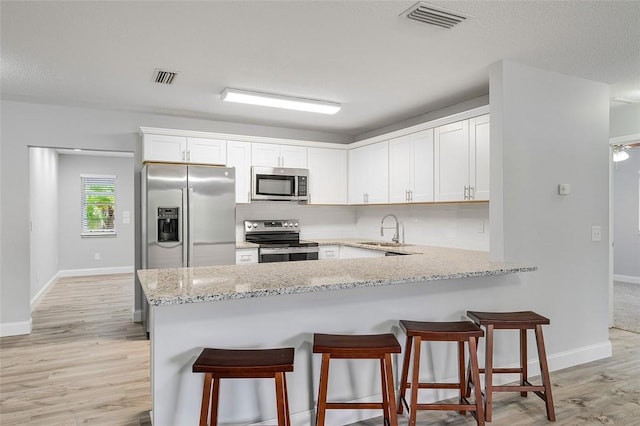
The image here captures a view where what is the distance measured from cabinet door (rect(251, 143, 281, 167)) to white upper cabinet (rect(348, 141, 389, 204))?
1035mm

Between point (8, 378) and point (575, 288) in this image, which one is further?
point (575, 288)

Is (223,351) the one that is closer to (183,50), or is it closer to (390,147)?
(183,50)

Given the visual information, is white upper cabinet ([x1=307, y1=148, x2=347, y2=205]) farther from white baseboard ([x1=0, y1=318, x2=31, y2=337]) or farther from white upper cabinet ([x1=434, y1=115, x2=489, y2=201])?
white baseboard ([x1=0, y1=318, x2=31, y2=337])

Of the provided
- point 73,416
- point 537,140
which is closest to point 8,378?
point 73,416

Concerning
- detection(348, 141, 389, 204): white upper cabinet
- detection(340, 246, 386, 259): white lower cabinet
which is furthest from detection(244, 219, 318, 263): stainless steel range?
detection(348, 141, 389, 204): white upper cabinet

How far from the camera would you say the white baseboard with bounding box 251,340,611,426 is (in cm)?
229

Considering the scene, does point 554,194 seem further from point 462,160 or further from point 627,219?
point 627,219

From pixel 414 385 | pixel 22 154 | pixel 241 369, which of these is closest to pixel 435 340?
pixel 414 385

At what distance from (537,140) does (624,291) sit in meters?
4.60

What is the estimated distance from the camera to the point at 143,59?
2.89m

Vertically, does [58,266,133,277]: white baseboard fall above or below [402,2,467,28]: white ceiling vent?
below

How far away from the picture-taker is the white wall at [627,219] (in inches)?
266

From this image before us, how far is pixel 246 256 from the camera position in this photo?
176 inches

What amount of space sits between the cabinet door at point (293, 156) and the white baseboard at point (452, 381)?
9.94 ft
